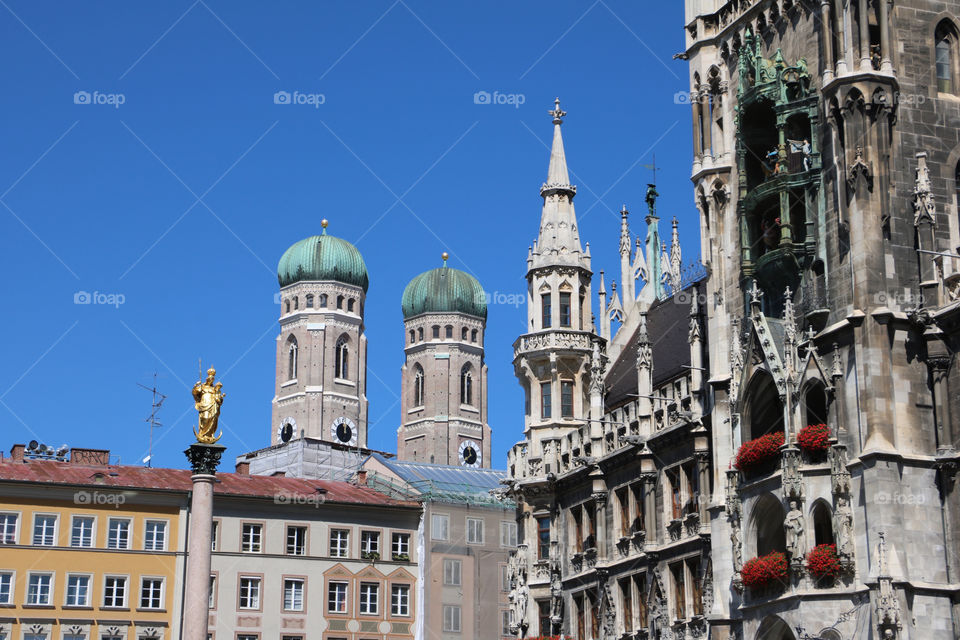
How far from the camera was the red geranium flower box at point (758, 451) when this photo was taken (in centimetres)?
4553

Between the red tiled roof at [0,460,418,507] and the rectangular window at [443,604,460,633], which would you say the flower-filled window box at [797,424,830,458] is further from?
the rectangular window at [443,604,460,633]

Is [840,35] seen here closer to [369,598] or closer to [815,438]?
[815,438]

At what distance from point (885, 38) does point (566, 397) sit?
80.1ft

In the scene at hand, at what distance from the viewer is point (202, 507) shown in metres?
45.4

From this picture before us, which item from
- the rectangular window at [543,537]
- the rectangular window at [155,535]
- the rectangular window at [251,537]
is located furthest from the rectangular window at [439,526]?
the rectangular window at [543,537]

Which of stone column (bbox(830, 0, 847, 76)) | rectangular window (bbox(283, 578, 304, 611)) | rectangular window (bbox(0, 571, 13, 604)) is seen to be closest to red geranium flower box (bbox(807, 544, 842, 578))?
stone column (bbox(830, 0, 847, 76))

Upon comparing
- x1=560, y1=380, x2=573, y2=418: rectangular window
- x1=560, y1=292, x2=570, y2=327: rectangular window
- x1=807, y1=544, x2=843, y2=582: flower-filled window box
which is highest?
x1=560, y1=292, x2=570, y2=327: rectangular window

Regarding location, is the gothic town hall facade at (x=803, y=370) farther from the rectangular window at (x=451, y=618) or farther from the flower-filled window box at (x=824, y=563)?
the rectangular window at (x=451, y=618)

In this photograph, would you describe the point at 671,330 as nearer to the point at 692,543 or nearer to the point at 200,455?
the point at 692,543

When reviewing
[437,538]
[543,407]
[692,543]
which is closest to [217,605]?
[437,538]

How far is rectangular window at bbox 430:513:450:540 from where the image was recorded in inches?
3809

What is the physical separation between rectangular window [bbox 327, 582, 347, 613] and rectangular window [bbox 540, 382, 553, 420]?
29417 millimetres

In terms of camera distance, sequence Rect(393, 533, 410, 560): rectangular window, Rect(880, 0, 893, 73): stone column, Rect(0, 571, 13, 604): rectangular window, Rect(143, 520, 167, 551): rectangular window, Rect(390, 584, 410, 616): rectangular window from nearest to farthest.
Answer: Rect(880, 0, 893, 73): stone column < Rect(0, 571, 13, 604): rectangular window < Rect(143, 520, 167, 551): rectangular window < Rect(390, 584, 410, 616): rectangular window < Rect(393, 533, 410, 560): rectangular window

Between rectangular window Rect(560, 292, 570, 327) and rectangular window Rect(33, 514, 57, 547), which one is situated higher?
rectangular window Rect(560, 292, 570, 327)
